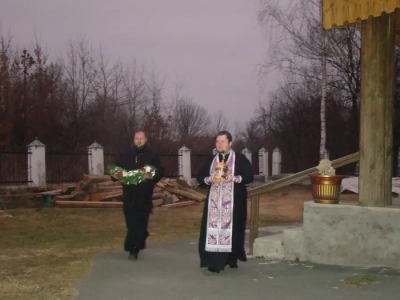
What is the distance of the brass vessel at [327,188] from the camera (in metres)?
6.81

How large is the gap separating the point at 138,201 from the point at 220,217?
1.45 metres

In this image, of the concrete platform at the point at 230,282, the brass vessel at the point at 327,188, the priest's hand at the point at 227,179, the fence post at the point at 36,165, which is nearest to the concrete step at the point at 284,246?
the concrete platform at the point at 230,282

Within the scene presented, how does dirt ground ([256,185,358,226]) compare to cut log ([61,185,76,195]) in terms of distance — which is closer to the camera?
dirt ground ([256,185,358,226])

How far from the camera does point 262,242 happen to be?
24.6ft

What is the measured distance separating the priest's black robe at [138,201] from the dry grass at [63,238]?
2.34 ft

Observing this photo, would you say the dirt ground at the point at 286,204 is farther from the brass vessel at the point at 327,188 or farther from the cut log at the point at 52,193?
the cut log at the point at 52,193

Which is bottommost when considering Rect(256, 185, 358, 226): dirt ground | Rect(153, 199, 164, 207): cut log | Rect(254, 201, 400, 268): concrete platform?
Rect(256, 185, 358, 226): dirt ground

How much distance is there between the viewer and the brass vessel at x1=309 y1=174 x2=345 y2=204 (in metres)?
6.81

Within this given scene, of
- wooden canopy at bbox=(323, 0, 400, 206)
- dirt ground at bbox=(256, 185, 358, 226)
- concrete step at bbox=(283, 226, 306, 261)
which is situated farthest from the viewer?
dirt ground at bbox=(256, 185, 358, 226)

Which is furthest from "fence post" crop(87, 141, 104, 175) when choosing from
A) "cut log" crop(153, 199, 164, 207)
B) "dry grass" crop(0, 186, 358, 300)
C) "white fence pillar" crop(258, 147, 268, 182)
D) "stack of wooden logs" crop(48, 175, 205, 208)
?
"white fence pillar" crop(258, 147, 268, 182)

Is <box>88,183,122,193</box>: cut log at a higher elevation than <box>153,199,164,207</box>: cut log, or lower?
higher

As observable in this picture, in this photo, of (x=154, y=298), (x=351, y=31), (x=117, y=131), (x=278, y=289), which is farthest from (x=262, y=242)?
(x=117, y=131)

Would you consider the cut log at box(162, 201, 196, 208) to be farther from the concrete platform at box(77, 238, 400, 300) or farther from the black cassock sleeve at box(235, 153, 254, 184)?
the black cassock sleeve at box(235, 153, 254, 184)

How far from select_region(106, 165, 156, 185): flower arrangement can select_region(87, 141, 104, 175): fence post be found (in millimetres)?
13798
